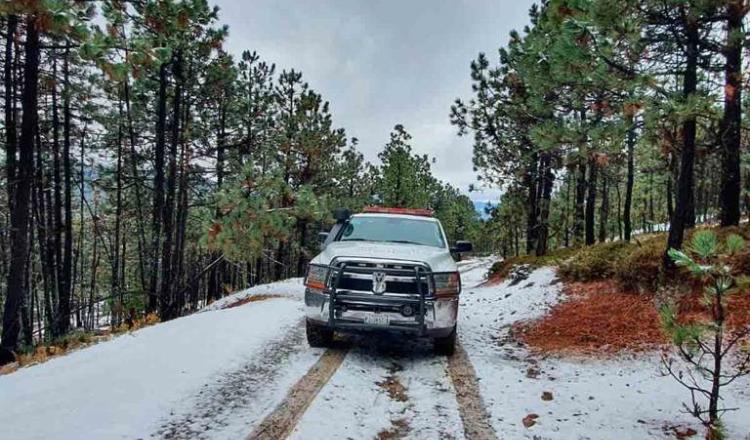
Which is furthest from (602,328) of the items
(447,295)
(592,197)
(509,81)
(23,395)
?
(509,81)

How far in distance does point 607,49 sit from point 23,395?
7842 millimetres

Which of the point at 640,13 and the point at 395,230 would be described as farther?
the point at 395,230

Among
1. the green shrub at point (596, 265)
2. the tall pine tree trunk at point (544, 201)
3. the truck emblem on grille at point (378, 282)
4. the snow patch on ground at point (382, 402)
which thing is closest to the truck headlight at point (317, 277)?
the truck emblem on grille at point (378, 282)

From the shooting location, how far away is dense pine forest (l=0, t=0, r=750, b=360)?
663 cm

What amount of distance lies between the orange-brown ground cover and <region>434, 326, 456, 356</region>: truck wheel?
1400 mm

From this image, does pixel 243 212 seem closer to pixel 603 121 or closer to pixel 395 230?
pixel 395 230

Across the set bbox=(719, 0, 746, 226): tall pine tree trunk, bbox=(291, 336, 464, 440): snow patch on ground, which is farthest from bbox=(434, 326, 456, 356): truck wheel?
bbox=(719, 0, 746, 226): tall pine tree trunk

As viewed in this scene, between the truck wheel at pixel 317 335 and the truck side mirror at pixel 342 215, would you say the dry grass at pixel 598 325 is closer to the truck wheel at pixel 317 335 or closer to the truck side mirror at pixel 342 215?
the truck wheel at pixel 317 335

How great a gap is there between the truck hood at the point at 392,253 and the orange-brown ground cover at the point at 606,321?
78.7 inches

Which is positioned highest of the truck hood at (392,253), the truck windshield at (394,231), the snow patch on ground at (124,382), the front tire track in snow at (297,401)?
the truck windshield at (394,231)

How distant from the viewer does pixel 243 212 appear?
12.0 meters

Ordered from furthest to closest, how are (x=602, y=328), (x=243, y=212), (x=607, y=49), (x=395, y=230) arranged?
(x=243, y=212), (x=395, y=230), (x=602, y=328), (x=607, y=49)

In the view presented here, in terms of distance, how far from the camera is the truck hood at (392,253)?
613 cm

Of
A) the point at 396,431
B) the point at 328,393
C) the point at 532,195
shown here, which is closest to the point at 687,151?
the point at 396,431
